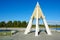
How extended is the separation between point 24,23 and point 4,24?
29.0ft

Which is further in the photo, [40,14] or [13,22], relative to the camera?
[13,22]

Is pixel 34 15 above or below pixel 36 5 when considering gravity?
below

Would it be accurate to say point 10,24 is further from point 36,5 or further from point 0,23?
point 36,5

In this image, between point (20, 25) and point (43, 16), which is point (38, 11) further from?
point (20, 25)

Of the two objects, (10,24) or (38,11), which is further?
(10,24)

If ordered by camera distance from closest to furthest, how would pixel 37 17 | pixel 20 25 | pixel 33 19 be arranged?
pixel 37 17
pixel 33 19
pixel 20 25

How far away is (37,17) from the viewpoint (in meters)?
21.1

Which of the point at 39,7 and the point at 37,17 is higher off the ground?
the point at 39,7

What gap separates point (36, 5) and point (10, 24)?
1472 inches

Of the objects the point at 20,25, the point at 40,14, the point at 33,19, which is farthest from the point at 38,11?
the point at 20,25

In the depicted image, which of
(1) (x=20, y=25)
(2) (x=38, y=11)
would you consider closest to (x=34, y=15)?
(2) (x=38, y=11)

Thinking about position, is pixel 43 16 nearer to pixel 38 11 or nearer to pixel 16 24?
pixel 38 11

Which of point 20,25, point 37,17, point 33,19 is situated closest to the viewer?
point 37,17

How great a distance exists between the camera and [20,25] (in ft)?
189
